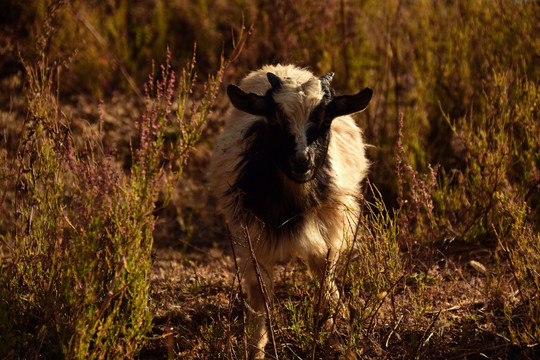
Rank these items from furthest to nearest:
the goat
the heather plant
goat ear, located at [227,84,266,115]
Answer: goat ear, located at [227,84,266,115] → the goat → the heather plant

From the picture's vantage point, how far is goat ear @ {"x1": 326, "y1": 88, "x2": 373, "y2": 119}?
11.4 feet

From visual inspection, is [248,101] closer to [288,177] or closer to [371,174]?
[288,177]

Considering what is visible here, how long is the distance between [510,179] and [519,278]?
170 cm

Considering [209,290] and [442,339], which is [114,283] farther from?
[442,339]

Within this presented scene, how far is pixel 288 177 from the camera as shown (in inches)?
133

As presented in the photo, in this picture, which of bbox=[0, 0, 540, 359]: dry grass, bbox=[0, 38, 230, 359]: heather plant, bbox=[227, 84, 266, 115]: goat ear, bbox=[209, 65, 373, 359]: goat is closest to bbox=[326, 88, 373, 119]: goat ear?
bbox=[209, 65, 373, 359]: goat

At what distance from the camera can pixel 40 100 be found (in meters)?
3.44

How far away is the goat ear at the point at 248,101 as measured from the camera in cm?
345

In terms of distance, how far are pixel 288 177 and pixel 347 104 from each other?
23.8 inches

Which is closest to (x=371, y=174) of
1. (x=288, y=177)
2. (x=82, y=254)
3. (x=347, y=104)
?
(x=347, y=104)

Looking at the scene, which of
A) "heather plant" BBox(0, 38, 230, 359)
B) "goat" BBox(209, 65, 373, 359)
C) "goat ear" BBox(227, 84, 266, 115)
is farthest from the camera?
"goat ear" BBox(227, 84, 266, 115)

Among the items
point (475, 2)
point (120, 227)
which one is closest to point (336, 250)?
point (120, 227)

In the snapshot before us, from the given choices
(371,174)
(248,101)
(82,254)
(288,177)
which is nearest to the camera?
(82,254)

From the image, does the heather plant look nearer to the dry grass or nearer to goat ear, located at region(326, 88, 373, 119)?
the dry grass
